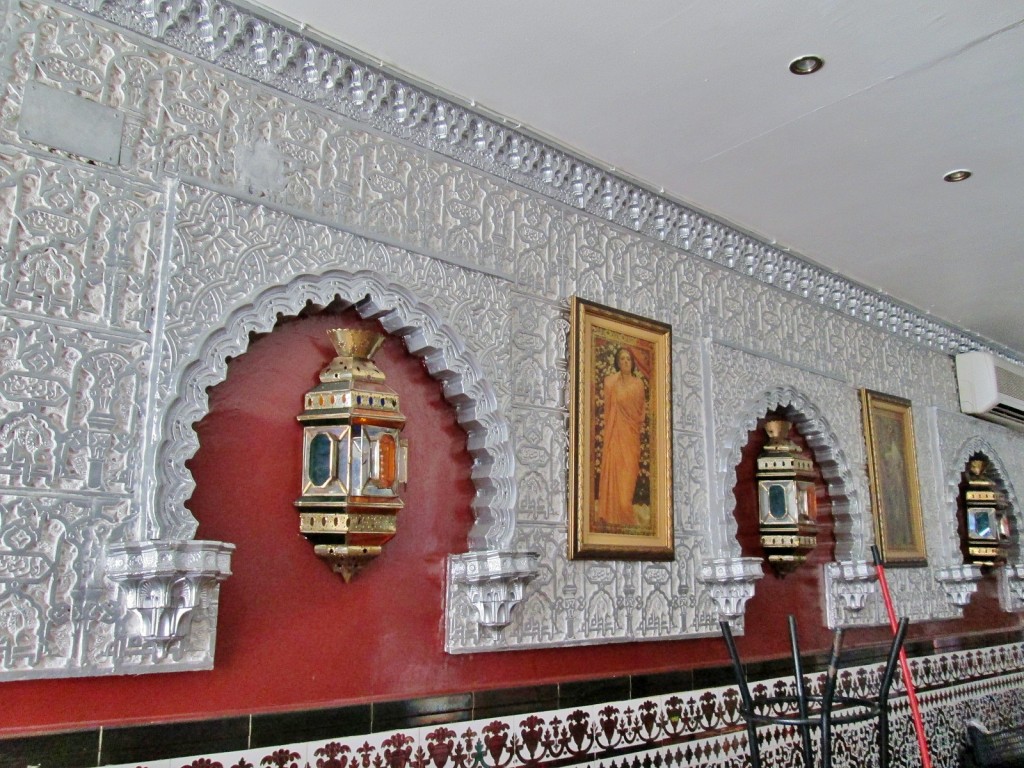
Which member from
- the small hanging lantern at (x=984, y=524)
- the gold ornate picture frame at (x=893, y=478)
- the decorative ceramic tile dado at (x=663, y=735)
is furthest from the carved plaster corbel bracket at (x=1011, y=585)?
the gold ornate picture frame at (x=893, y=478)

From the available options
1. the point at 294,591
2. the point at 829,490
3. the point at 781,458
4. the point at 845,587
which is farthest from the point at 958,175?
the point at 294,591

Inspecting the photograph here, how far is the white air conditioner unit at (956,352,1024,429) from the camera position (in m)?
4.73

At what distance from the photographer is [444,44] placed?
225cm

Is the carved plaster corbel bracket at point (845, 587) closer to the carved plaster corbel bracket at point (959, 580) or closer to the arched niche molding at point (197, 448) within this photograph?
the carved plaster corbel bracket at point (959, 580)

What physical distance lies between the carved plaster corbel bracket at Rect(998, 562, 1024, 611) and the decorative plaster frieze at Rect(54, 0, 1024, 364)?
2.34 meters

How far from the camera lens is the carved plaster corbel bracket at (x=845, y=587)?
11.8 feet

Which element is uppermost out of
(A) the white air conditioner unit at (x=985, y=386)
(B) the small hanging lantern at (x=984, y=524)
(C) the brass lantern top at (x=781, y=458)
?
(A) the white air conditioner unit at (x=985, y=386)

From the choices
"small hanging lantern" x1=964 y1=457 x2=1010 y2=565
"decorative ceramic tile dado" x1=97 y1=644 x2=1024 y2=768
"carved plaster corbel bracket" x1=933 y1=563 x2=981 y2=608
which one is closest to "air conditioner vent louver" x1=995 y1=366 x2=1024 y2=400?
"small hanging lantern" x1=964 y1=457 x2=1010 y2=565

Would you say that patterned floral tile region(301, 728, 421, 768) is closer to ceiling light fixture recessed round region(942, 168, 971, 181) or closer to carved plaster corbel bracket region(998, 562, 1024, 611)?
ceiling light fixture recessed round region(942, 168, 971, 181)

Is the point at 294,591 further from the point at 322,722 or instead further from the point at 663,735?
the point at 663,735

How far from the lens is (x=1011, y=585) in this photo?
4.90 m

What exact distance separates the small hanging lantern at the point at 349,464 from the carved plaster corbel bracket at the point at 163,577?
0.33 metres

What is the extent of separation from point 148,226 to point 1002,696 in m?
4.80

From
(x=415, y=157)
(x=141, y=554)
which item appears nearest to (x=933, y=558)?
(x=415, y=157)
